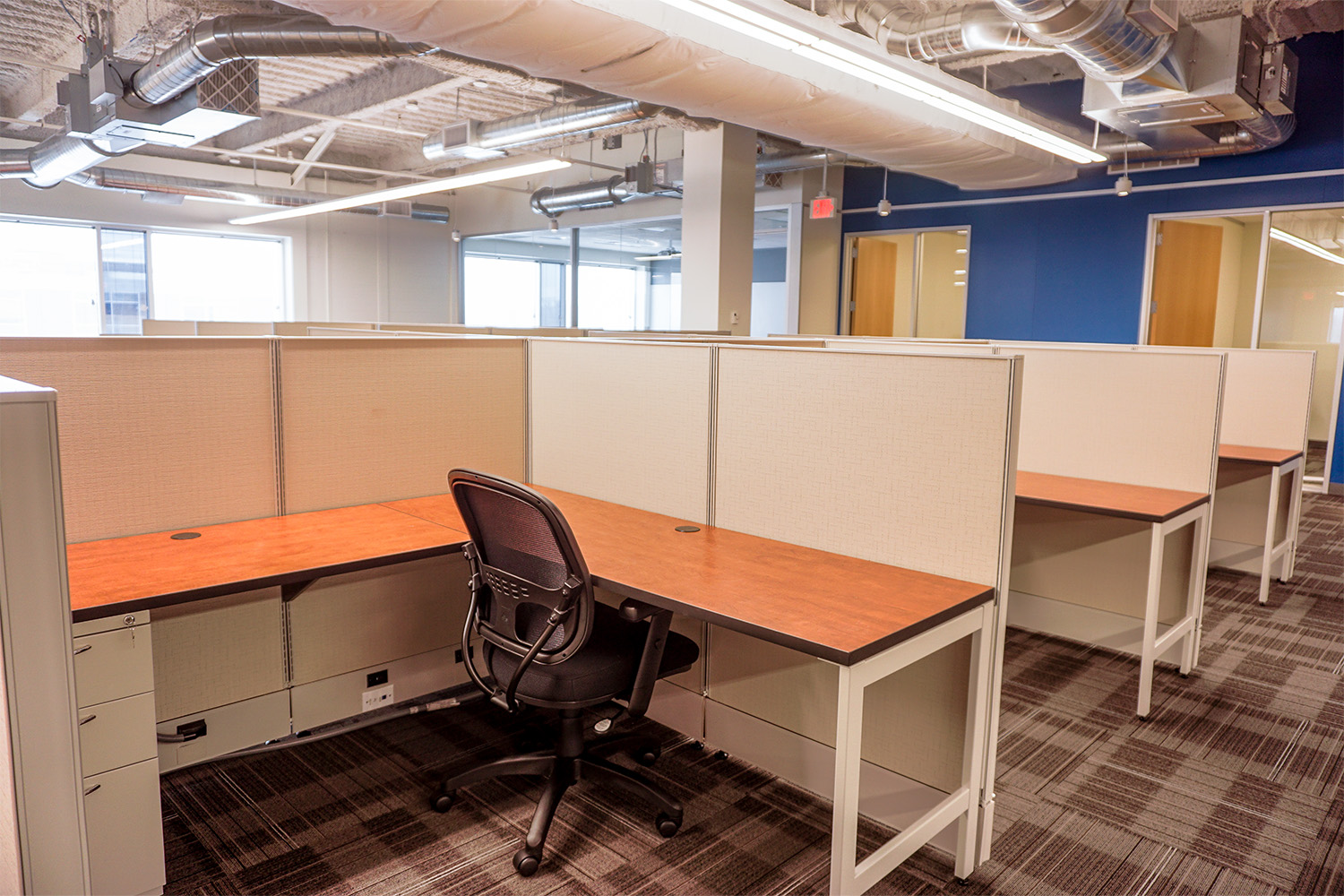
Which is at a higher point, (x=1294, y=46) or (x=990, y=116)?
(x=1294, y=46)

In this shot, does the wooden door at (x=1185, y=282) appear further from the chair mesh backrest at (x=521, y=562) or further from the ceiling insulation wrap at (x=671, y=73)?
the chair mesh backrest at (x=521, y=562)

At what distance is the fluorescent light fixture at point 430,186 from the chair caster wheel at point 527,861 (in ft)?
12.4

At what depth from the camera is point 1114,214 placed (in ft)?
23.9

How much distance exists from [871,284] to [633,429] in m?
7.08

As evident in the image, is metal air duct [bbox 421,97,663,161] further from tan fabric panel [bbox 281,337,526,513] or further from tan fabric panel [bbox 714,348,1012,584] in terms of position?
tan fabric panel [bbox 714,348,1012,584]

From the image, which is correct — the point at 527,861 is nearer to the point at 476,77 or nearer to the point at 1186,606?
the point at 1186,606

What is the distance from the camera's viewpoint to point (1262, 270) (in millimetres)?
6766

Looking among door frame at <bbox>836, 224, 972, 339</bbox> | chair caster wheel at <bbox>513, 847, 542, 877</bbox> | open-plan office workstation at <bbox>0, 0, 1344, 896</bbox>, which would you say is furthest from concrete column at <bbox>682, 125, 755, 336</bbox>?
chair caster wheel at <bbox>513, 847, 542, 877</bbox>

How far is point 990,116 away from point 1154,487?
2.13m

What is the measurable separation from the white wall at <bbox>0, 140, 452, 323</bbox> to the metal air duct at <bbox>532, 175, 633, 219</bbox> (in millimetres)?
2215

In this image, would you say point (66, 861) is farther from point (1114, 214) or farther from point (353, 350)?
point (1114, 214)

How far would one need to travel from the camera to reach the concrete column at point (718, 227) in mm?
6738

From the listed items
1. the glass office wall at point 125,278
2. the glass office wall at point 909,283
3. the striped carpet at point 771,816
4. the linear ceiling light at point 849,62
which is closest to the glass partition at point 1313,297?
the glass office wall at point 909,283

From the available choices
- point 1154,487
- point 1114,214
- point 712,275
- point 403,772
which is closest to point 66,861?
point 403,772
